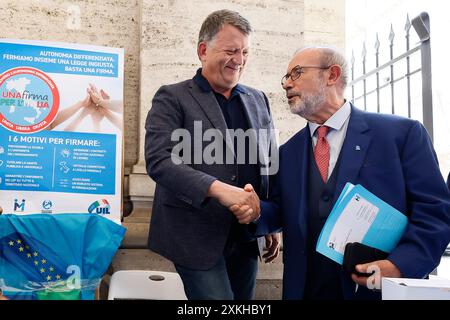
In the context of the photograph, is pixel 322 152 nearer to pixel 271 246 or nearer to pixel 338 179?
pixel 338 179

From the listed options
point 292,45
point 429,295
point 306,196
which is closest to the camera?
point 429,295

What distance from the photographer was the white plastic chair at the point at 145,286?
251 cm

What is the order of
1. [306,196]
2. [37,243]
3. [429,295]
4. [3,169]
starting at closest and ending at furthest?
[429,295] < [306,196] < [37,243] < [3,169]

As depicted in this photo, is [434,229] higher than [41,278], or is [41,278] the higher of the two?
[434,229]

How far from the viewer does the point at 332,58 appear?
7.27 feet

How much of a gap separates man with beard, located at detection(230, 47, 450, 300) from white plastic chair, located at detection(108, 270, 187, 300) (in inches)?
30.8

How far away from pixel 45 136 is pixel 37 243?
74 centimetres

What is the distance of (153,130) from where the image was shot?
209 cm

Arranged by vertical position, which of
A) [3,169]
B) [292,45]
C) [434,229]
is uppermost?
[292,45]

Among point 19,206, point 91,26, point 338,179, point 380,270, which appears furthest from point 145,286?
point 91,26

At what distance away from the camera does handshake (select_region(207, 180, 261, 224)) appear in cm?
189

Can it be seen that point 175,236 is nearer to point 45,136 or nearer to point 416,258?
point 416,258

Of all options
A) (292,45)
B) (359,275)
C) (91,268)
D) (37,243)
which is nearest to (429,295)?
(359,275)

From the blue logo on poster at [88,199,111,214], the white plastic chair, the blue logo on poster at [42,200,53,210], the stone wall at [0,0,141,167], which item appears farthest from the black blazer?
the stone wall at [0,0,141,167]
